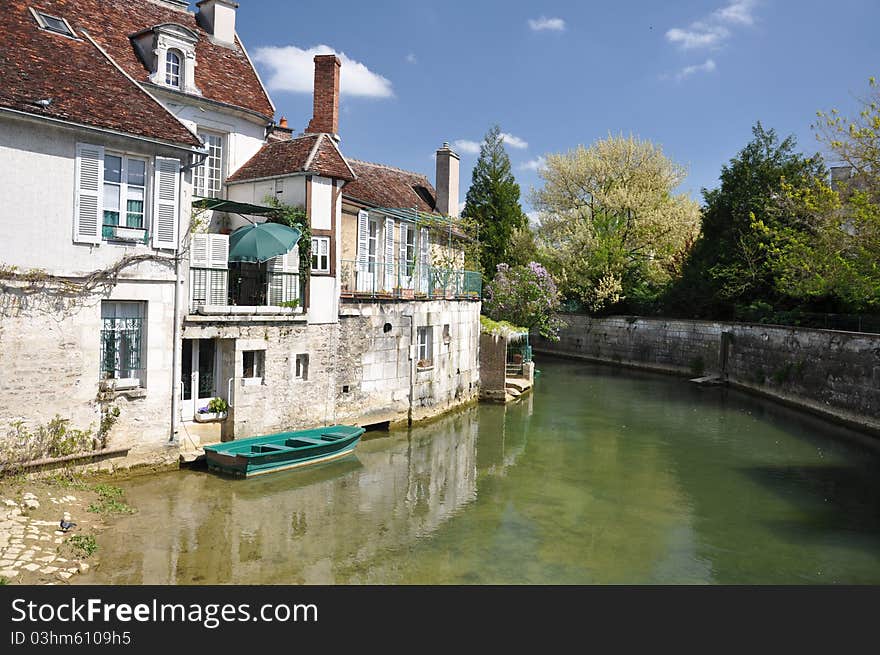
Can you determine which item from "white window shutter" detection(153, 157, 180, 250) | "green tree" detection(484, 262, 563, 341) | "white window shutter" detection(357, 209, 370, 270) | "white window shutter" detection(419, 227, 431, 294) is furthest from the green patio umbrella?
"green tree" detection(484, 262, 563, 341)

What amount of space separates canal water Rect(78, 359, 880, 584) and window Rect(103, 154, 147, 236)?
5415 millimetres

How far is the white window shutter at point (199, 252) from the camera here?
15375mm

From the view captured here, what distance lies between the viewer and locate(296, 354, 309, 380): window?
17.9 m

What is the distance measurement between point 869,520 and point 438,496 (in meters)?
9.09

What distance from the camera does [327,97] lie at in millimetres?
22703

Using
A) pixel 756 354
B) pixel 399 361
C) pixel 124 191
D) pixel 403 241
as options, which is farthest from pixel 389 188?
pixel 756 354

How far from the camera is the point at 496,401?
27062mm

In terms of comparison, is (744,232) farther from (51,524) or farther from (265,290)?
Result: (51,524)

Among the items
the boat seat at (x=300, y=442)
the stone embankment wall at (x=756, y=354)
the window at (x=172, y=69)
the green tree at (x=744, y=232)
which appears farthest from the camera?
the green tree at (x=744, y=232)

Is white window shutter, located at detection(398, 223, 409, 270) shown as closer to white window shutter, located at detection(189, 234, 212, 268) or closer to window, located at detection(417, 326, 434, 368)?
window, located at detection(417, 326, 434, 368)

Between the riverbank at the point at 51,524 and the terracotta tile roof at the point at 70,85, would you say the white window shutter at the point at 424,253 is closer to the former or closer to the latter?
the terracotta tile roof at the point at 70,85

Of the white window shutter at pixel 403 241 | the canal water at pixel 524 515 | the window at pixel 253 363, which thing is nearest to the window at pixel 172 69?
the window at pixel 253 363

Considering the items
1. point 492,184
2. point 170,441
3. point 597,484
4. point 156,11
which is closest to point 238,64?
point 156,11

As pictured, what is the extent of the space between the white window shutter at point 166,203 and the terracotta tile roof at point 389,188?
675cm
